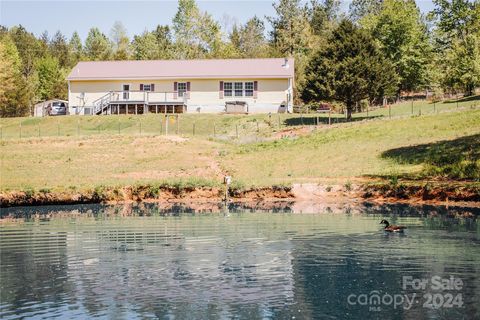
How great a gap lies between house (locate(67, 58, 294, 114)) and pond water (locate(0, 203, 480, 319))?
46.3 metres

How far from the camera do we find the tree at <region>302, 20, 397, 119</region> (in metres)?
66.9

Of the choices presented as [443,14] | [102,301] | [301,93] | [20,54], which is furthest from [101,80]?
[102,301]

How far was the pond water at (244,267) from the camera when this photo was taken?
19.2m

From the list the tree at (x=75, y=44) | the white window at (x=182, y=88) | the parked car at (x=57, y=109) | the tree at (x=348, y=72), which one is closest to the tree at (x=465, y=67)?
the tree at (x=348, y=72)

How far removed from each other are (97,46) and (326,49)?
75431 millimetres

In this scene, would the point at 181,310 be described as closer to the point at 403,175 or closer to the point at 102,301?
the point at 102,301

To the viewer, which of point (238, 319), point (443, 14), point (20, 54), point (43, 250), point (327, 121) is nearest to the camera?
point (238, 319)

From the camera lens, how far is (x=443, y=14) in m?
95.2

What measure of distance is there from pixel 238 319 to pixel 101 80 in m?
71.5

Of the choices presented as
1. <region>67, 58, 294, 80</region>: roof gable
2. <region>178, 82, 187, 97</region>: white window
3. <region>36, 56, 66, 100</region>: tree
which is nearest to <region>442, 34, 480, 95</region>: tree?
<region>67, 58, 294, 80</region>: roof gable

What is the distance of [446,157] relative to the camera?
50.5 m

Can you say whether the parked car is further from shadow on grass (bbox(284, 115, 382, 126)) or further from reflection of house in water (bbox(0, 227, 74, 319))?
reflection of house in water (bbox(0, 227, 74, 319))

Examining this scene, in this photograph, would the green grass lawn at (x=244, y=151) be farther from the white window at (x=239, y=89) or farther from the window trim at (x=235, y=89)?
the white window at (x=239, y=89)

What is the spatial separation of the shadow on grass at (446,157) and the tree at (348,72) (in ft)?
42.8
